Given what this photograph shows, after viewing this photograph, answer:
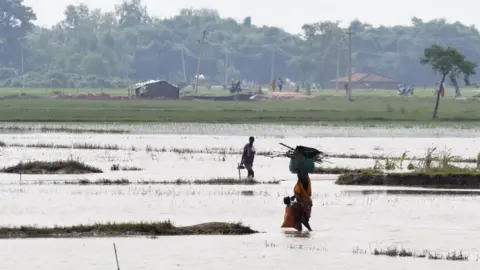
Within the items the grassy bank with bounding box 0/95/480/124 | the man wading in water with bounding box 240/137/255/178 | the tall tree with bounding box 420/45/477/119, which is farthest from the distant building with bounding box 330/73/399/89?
the man wading in water with bounding box 240/137/255/178

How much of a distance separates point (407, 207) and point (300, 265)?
7.76 m

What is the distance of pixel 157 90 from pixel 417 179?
76.5 meters

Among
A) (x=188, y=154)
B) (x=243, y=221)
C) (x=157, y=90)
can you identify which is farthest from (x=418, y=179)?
(x=157, y=90)

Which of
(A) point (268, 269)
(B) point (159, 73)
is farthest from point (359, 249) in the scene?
(B) point (159, 73)

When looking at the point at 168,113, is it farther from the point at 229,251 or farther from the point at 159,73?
the point at 159,73

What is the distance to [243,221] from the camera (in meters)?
24.1

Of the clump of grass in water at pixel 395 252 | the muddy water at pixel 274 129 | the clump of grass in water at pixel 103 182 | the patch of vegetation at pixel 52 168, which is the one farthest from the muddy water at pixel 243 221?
the muddy water at pixel 274 129

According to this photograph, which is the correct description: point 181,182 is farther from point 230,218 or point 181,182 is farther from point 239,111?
point 239,111

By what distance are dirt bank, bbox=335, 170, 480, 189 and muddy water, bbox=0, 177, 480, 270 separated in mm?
727

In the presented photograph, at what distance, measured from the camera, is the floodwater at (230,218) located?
19.3 m

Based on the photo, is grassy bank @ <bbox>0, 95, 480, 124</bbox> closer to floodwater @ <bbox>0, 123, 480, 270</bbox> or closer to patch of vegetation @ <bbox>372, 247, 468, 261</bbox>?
floodwater @ <bbox>0, 123, 480, 270</bbox>

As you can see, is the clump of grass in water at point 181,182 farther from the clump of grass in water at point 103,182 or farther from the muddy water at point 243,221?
the muddy water at point 243,221

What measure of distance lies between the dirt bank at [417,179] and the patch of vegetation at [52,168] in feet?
22.0

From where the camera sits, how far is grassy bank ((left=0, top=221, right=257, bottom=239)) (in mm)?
21391
